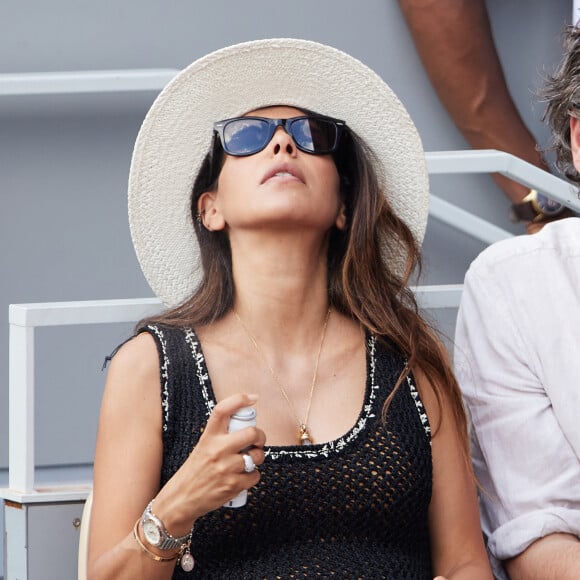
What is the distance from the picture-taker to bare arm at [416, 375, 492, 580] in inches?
97.0

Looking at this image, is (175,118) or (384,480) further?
(175,118)

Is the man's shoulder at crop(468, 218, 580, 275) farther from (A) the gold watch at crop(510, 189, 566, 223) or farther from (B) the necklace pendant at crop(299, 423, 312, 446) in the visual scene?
(A) the gold watch at crop(510, 189, 566, 223)

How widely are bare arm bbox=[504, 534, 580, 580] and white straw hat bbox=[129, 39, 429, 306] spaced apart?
31.6 inches

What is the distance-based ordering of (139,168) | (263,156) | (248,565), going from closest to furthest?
1. (248,565)
2. (263,156)
3. (139,168)

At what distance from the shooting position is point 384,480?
7.79 feet

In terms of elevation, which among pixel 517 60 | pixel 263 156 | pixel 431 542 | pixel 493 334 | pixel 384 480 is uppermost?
pixel 517 60

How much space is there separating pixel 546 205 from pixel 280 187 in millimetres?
1675

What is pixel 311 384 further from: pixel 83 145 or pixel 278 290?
pixel 83 145

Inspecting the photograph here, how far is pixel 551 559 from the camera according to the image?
91.9 inches

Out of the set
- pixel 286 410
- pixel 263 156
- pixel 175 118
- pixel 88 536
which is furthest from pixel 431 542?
pixel 175 118

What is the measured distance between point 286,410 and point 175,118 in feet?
2.36

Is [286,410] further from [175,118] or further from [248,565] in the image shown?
[175,118]

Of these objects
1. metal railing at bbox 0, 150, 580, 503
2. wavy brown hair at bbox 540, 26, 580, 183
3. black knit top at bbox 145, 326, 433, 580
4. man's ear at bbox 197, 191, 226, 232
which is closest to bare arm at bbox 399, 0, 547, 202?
metal railing at bbox 0, 150, 580, 503

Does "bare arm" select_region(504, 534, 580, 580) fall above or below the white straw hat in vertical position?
below
